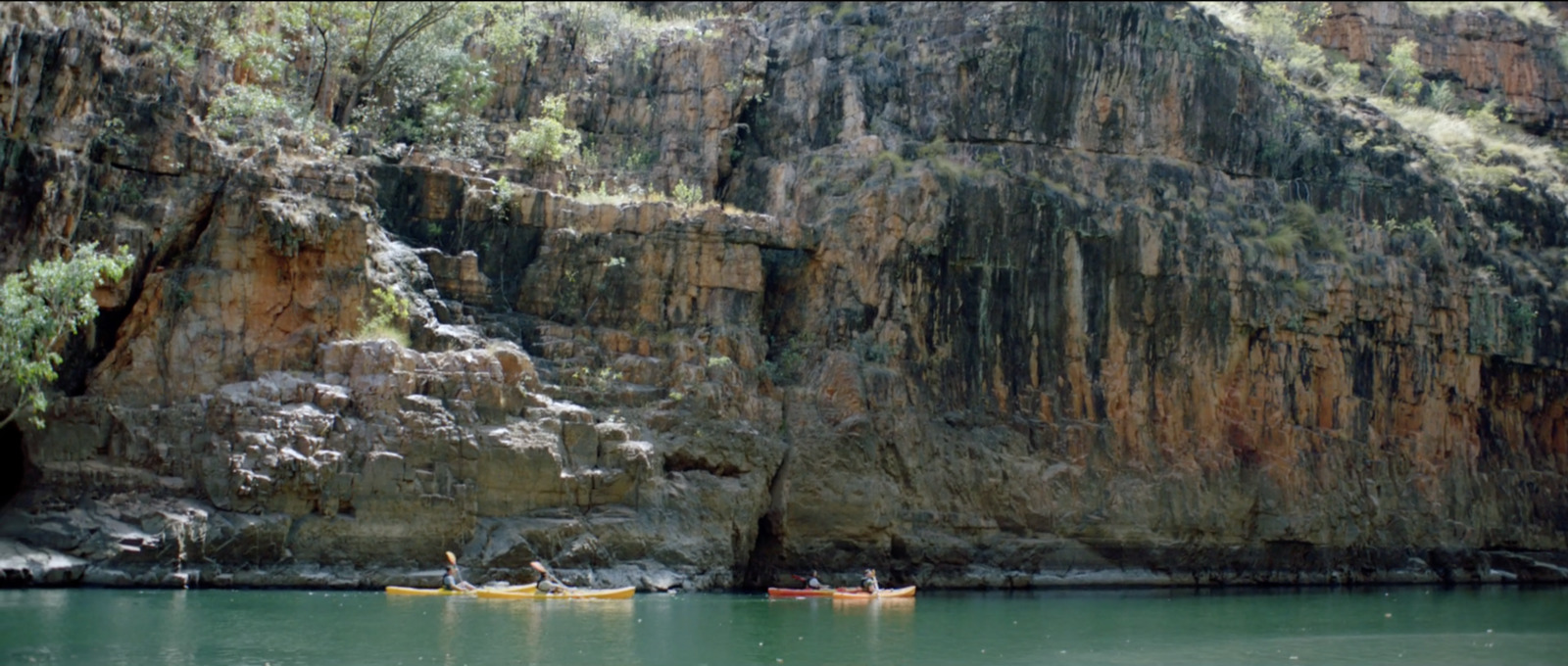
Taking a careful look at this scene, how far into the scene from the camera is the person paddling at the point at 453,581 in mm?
29500

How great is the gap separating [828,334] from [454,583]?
12370 millimetres

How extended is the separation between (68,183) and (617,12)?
20.9m

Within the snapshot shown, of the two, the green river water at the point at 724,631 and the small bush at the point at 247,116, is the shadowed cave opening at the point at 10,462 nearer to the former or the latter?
the green river water at the point at 724,631

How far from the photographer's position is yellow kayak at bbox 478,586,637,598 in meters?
29.3

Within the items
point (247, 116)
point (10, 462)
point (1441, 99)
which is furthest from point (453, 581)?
point (1441, 99)

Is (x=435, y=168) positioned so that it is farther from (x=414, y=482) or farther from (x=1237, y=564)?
(x=1237, y=564)

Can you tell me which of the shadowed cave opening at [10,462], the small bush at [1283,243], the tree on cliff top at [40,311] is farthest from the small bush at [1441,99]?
the shadowed cave opening at [10,462]

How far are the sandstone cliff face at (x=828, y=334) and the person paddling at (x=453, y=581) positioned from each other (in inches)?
34.1

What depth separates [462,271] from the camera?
1383 inches

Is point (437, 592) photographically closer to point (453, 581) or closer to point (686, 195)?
point (453, 581)

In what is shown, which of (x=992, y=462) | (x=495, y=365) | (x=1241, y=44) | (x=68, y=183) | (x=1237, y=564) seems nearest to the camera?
(x=68, y=183)

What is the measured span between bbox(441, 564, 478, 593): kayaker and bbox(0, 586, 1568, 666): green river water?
62 centimetres

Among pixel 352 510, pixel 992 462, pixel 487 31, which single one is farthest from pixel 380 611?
pixel 487 31

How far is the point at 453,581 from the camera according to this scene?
2962cm
